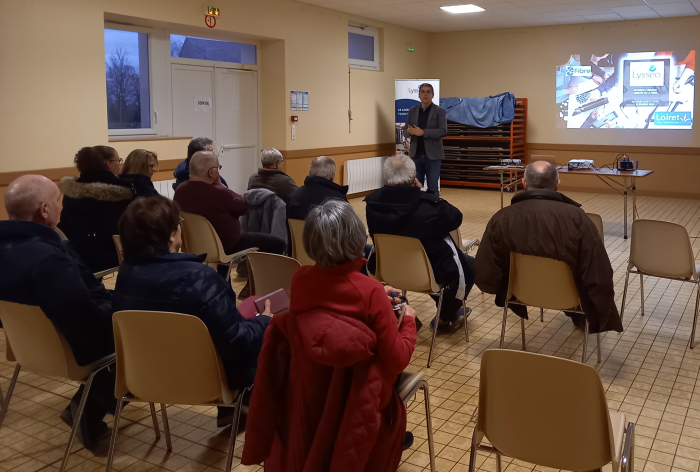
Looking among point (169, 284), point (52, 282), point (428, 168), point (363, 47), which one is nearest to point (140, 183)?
point (52, 282)

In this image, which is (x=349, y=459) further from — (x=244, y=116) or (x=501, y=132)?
(x=501, y=132)

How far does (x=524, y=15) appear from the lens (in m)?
10.9

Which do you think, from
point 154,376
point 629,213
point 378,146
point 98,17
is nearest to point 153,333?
point 154,376

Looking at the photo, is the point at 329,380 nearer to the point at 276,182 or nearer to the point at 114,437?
the point at 114,437

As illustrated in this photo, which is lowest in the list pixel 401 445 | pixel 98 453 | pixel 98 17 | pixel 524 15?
pixel 98 453

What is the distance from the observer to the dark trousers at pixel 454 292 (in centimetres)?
400

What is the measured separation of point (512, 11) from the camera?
34.4ft

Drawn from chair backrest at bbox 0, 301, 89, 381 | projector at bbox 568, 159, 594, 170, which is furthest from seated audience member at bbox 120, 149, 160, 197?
projector at bbox 568, 159, 594, 170

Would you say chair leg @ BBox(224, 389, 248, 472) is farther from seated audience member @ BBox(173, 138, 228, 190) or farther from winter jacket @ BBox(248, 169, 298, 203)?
seated audience member @ BBox(173, 138, 228, 190)

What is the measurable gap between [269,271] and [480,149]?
9479 millimetres

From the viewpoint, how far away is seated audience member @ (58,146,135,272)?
4.26 meters

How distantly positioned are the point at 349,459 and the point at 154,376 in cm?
88

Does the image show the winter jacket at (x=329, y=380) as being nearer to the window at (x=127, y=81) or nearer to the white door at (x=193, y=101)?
the window at (x=127, y=81)

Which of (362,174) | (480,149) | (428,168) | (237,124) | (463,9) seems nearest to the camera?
(428,168)
